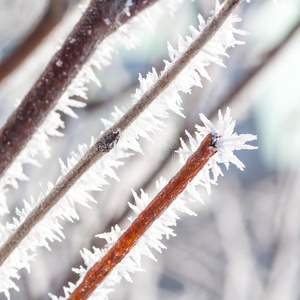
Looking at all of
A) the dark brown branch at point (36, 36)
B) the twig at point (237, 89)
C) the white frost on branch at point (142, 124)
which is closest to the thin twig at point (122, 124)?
the white frost on branch at point (142, 124)

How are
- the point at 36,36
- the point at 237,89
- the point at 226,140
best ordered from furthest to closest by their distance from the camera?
1. the point at 237,89
2. the point at 36,36
3. the point at 226,140

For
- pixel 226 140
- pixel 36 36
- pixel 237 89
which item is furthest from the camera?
pixel 237 89

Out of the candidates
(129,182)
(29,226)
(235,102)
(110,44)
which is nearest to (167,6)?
(110,44)

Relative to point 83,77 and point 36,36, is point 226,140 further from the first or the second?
point 36,36

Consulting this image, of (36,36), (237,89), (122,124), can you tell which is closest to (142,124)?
(122,124)

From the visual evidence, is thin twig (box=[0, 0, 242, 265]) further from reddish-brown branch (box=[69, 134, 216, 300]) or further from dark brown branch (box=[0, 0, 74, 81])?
dark brown branch (box=[0, 0, 74, 81])
